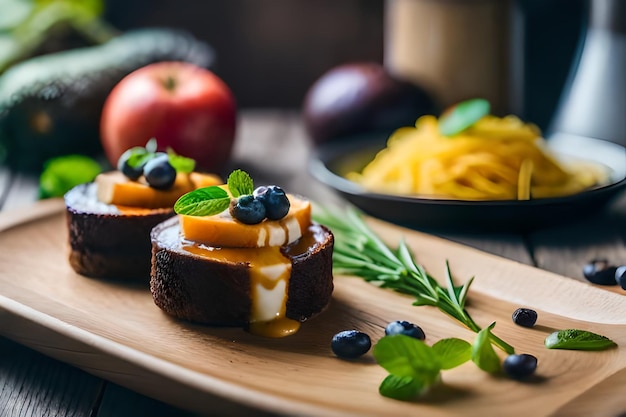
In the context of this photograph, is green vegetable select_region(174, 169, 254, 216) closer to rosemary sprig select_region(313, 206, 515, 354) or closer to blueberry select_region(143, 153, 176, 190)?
blueberry select_region(143, 153, 176, 190)

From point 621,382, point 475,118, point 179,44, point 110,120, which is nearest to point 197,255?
point 621,382

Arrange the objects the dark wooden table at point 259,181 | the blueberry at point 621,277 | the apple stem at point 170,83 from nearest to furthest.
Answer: the dark wooden table at point 259,181 → the blueberry at point 621,277 → the apple stem at point 170,83

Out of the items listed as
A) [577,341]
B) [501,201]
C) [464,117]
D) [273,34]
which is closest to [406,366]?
[577,341]

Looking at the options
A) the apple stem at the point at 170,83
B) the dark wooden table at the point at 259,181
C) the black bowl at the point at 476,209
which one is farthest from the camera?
the apple stem at the point at 170,83

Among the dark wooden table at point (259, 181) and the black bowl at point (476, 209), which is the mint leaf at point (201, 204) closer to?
the dark wooden table at point (259, 181)

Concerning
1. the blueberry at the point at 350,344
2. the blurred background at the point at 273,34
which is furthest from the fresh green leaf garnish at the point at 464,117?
Answer: the blurred background at the point at 273,34

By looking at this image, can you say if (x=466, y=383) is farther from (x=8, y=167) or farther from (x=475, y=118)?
(x=8, y=167)
